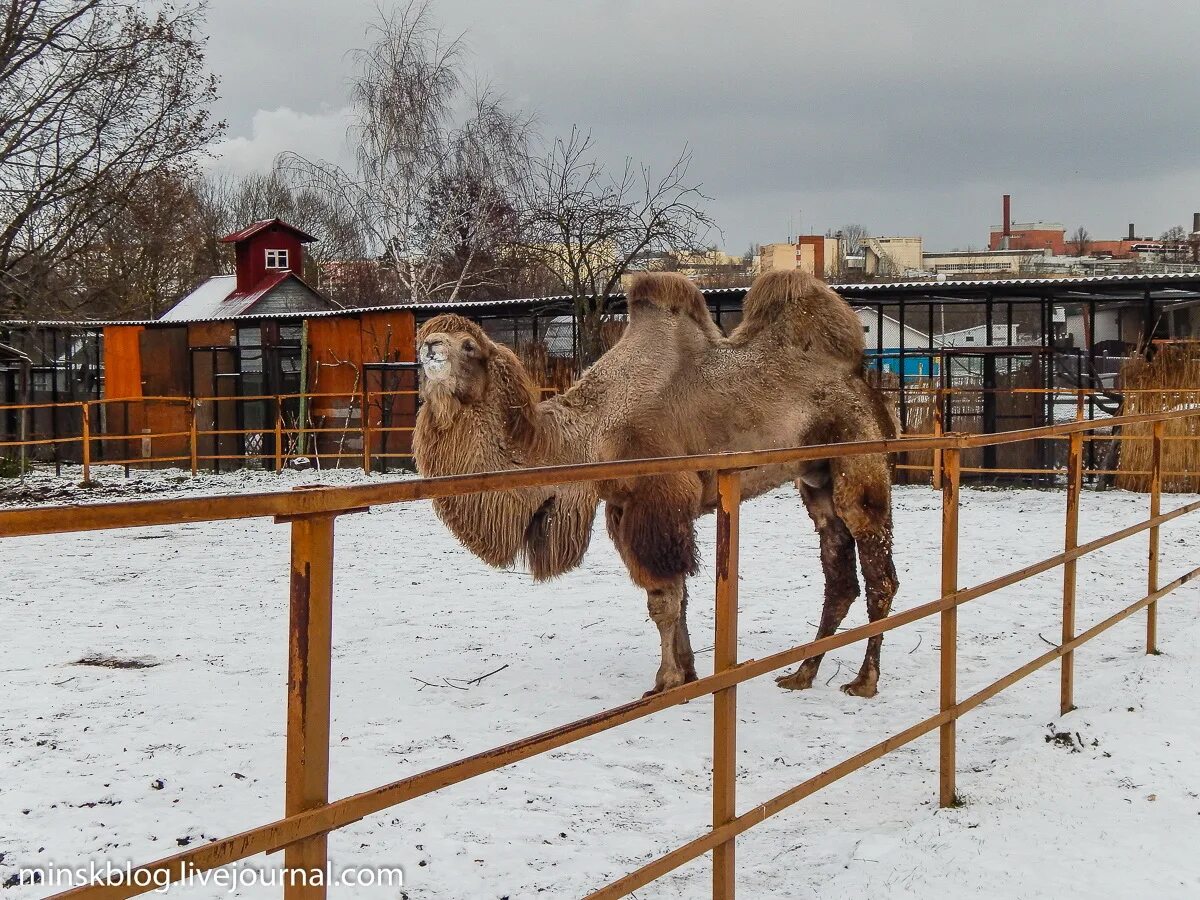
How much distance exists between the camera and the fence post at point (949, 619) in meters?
3.91

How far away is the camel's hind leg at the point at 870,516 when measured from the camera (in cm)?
614

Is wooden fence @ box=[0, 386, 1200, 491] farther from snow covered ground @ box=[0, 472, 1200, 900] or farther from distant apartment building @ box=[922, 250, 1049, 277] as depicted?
distant apartment building @ box=[922, 250, 1049, 277]

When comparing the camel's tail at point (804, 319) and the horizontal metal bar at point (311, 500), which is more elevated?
the camel's tail at point (804, 319)

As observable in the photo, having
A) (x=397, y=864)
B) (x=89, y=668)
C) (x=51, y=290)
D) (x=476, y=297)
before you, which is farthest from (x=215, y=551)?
(x=476, y=297)

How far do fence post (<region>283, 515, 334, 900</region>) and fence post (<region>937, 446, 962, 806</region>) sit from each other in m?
2.65

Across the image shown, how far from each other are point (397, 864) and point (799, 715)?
2.52 m

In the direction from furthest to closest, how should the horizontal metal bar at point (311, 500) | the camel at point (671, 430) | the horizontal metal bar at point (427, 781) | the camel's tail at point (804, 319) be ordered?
the camel's tail at point (804, 319) < the camel at point (671, 430) < the horizontal metal bar at point (427, 781) < the horizontal metal bar at point (311, 500)

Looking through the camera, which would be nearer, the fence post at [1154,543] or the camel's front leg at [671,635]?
the camel's front leg at [671,635]

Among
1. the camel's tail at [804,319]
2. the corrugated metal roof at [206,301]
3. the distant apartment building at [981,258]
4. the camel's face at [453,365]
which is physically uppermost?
the distant apartment building at [981,258]

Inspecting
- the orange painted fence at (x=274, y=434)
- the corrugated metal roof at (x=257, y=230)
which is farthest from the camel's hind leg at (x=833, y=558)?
the corrugated metal roof at (x=257, y=230)

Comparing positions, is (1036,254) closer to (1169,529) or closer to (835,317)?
(1169,529)

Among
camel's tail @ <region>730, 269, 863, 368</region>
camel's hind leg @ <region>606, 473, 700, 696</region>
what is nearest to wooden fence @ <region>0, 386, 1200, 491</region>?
camel's tail @ <region>730, 269, 863, 368</region>

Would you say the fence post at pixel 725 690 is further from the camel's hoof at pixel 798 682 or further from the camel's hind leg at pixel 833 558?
the camel's hind leg at pixel 833 558

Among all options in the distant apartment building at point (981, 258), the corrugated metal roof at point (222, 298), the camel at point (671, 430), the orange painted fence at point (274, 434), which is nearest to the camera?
the camel at point (671, 430)
